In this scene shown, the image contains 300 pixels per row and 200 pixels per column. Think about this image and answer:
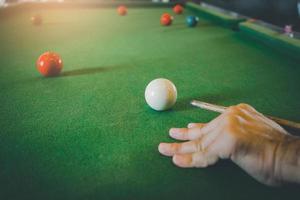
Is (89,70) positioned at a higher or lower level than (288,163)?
lower

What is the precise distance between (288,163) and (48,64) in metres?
2.04

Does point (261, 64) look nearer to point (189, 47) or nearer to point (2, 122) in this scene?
point (189, 47)

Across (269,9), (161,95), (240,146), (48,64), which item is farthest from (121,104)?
(269,9)

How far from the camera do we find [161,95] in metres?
1.94

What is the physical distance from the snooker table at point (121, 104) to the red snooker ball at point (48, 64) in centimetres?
8

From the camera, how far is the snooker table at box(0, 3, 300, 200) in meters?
1.26

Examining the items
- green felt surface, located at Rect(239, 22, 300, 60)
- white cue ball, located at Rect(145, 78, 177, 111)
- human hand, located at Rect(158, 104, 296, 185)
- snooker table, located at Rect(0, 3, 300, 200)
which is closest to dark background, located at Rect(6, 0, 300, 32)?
snooker table, located at Rect(0, 3, 300, 200)

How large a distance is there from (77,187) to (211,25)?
13.4ft

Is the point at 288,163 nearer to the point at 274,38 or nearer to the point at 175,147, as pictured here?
the point at 175,147

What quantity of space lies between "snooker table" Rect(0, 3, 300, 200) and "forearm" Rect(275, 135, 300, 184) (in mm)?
62

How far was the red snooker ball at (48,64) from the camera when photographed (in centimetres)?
258

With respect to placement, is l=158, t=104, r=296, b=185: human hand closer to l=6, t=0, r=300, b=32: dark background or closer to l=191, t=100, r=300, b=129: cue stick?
l=191, t=100, r=300, b=129: cue stick

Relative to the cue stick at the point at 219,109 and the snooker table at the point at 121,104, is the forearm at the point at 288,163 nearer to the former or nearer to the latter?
the snooker table at the point at 121,104

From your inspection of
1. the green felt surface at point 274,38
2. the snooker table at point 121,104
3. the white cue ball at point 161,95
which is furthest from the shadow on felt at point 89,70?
the green felt surface at point 274,38
